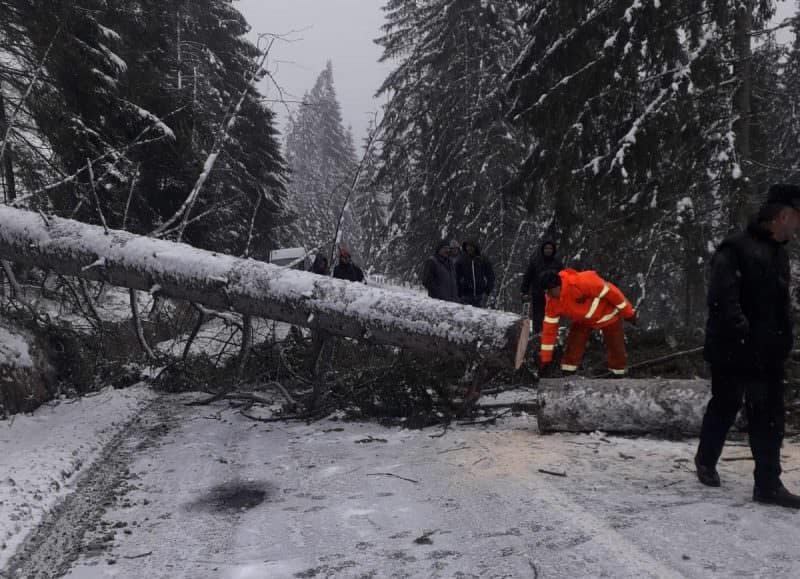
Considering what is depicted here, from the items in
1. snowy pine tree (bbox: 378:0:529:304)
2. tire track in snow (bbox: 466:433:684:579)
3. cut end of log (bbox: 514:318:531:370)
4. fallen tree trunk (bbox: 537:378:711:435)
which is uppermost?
snowy pine tree (bbox: 378:0:529:304)

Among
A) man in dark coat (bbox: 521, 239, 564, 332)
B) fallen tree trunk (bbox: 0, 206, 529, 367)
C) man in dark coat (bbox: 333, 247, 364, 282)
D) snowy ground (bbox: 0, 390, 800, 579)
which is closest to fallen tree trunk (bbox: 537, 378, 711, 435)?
snowy ground (bbox: 0, 390, 800, 579)

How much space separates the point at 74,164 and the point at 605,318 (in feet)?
24.6

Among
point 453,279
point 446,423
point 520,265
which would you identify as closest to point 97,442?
point 446,423

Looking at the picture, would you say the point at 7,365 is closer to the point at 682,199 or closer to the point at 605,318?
the point at 605,318

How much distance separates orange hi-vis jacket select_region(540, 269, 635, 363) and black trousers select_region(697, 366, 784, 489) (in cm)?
244

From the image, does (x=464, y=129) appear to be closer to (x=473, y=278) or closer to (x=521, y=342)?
(x=473, y=278)

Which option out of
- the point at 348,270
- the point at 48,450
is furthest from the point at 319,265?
the point at 48,450

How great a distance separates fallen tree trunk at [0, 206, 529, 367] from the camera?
176 inches

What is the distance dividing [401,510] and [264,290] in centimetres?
239

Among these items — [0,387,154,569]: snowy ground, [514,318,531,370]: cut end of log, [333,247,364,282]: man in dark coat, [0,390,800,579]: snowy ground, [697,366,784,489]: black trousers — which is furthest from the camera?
[333,247,364,282]: man in dark coat

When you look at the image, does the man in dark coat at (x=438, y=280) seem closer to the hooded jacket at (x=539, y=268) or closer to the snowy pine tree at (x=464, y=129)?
the hooded jacket at (x=539, y=268)

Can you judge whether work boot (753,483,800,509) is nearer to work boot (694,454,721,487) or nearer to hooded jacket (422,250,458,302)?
work boot (694,454,721,487)

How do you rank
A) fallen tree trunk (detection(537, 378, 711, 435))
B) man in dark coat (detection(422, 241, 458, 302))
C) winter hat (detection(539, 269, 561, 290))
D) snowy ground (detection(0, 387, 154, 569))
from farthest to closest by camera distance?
man in dark coat (detection(422, 241, 458, 302)) < winter hat (detection(539, 269, 561, 290)) < fallen tree trunk (detection(537, 378, 711, 435)) < snowy ground (detection(0, 387, 154, 569))

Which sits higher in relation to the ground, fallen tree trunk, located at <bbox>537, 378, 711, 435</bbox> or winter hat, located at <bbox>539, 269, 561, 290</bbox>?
winter hat, located at <bbox>539, 269, 561, 290</bbox>
